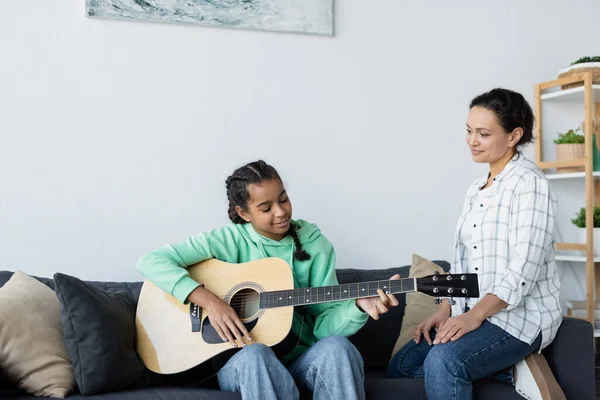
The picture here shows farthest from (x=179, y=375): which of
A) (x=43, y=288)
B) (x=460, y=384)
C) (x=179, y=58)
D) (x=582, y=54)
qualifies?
(x=582, y=54)

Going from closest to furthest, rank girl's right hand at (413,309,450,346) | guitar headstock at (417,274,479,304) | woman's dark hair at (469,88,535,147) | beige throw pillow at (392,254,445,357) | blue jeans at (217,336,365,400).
Result: guitar headstock at (417,274,479,304)
blue jeans at (217,336,365,400)
woman's dark hair at (469,88,535,147)
girl's right hand at (413,309,450,346)
beige throw pillow at (392,254,445,357)

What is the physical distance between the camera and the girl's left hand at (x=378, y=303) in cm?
193

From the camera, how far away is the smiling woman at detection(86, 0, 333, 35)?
272 centimetres

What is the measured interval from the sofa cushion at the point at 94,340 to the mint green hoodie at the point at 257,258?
0.19 m

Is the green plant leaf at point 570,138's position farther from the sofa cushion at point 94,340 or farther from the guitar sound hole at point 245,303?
the sofa cushion at point 94,340

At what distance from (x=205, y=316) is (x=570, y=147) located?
1.89m

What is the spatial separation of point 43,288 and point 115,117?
0.79 m

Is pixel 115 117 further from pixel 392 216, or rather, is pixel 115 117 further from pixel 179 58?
pixel 392 216

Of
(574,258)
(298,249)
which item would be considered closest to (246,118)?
(298,249)

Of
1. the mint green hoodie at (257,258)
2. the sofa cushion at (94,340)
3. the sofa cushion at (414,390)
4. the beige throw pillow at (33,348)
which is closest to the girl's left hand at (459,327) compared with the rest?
the sofa cushion at (414,390)

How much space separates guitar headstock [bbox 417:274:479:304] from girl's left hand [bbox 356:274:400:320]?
142 millimetres

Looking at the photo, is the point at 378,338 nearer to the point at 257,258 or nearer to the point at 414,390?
the point at 414,390

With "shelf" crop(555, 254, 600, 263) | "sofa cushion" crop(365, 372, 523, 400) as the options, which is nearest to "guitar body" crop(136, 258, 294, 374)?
"sofa cushion" crop(365, 372, 523, 400)

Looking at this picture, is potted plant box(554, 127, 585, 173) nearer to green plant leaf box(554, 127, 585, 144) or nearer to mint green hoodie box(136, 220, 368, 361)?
green plant leaf box(554, 127, 585, 144)
